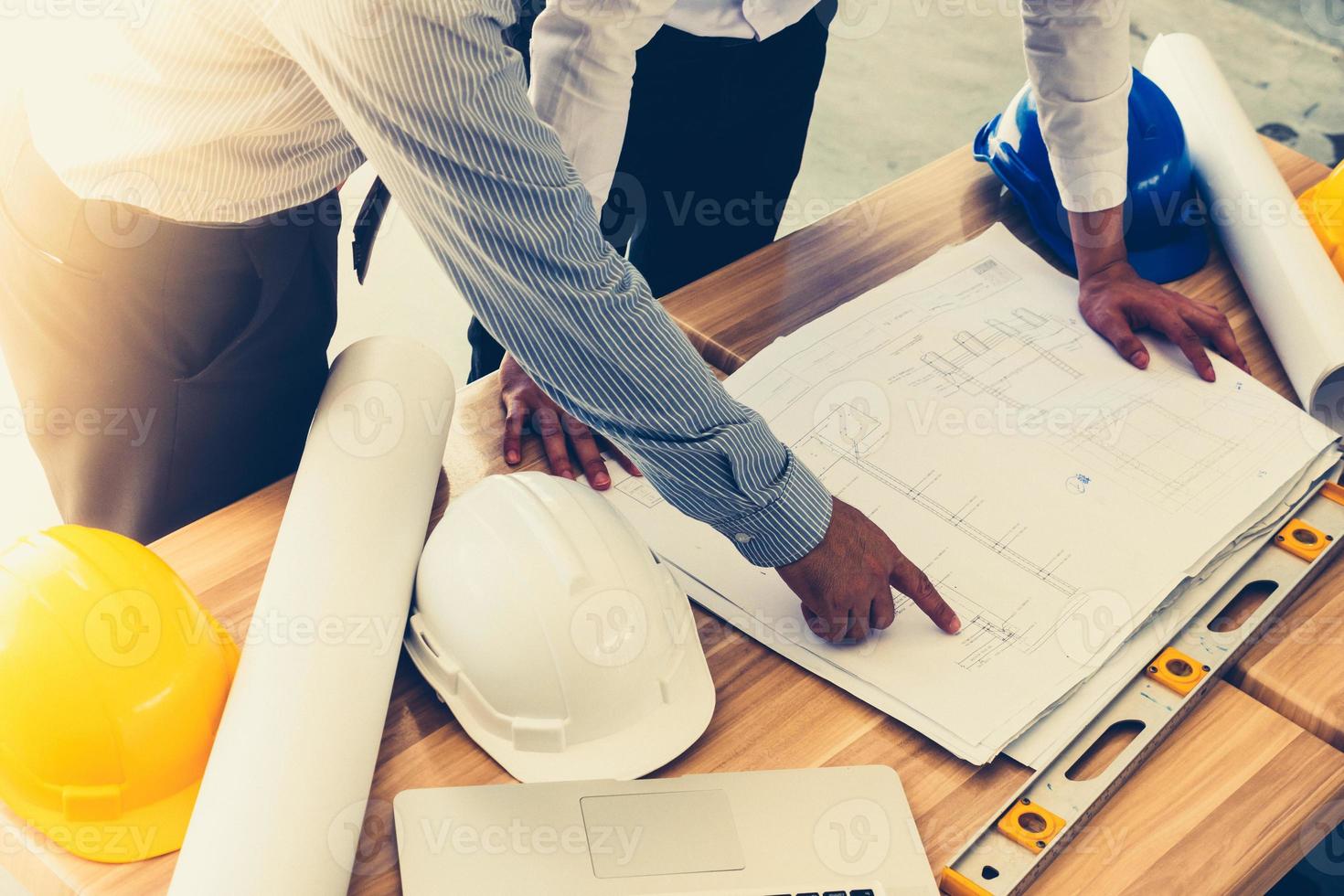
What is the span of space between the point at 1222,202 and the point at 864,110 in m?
2.05

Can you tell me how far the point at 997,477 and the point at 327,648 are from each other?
0.63 meters

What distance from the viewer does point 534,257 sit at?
86cm

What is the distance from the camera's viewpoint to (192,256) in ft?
3.84

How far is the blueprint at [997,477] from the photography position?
38.7 inches

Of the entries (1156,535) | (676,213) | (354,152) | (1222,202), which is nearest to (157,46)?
(354,152)

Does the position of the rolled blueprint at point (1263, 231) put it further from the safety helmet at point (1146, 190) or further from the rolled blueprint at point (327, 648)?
the rolled blueprint at point (327, 648)

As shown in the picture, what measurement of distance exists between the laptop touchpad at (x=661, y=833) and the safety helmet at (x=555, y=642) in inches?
1.2

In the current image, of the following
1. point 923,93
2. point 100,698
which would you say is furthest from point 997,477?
point 923,93

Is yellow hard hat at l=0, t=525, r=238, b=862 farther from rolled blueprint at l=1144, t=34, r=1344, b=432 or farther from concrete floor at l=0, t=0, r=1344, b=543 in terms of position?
concrete floor at l=0, t=0, r=1344, b=543

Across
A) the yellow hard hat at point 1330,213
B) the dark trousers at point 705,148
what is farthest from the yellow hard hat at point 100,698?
the yellow hard hat at point 1330,213

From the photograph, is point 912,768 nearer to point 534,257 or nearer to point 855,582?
point 855,582

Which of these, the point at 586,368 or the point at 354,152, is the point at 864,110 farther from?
the point at 586,368

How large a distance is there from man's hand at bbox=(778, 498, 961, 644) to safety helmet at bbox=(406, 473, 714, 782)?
0.38 ft

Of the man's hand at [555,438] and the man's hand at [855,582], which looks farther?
the man's hand at [555,438]
